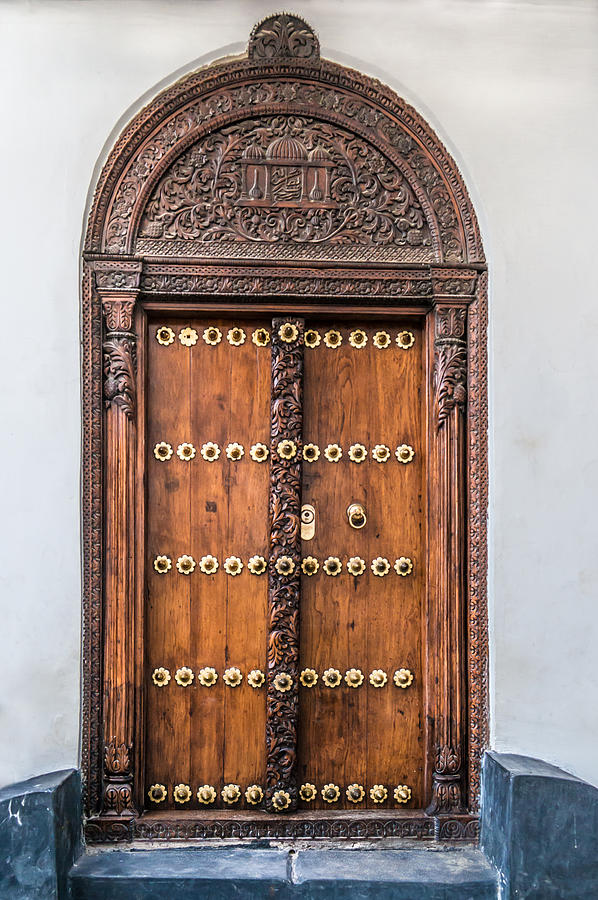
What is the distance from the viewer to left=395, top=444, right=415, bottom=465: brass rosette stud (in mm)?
2859

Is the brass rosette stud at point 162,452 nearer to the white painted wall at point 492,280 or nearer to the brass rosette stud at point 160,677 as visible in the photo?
the white painted wall at point 492,280

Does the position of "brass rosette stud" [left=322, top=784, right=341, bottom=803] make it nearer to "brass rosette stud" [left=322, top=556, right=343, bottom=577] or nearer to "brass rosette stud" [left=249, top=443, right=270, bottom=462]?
"brass rosette stud" [left=322, top=556, right=343, bottom=577]

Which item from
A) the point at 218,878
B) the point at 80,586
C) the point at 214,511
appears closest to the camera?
the point at 218,878

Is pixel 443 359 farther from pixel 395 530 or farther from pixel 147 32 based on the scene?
pixel 147 32

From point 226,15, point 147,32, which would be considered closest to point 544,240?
point 226,15

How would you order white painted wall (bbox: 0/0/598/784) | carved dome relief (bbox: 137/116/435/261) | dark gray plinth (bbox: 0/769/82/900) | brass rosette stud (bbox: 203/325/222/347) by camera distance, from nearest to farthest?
1. dark gray plinth (bbox: 0/769/82/900)
2. white painted wall (bbox: 0/0/598/784)
3. carved dome relief (bbox: 137/116/435/261)
4. brass rosette stud (bbox: 203/325/222/347)

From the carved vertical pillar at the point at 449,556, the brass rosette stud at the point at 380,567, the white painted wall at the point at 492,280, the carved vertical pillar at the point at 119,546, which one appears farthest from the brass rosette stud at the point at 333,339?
the brass rosette stud at the point at 380,567

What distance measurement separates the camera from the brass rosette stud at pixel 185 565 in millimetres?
2805

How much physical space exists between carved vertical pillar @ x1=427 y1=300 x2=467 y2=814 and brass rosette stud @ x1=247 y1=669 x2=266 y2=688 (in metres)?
0.67

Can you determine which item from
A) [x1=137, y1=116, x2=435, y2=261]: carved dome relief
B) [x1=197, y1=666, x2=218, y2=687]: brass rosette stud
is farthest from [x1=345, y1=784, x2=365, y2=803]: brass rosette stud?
[x1=137, y1=116, x2=435, y2=261]: carved dome relief

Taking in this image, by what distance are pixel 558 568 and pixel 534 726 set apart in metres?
0.59

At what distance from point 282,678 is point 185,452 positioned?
957mm

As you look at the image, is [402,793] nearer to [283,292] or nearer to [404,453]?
[404,453]

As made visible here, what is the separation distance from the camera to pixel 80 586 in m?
2.64
